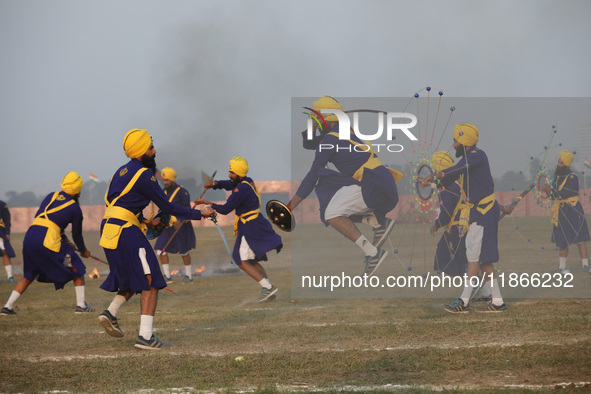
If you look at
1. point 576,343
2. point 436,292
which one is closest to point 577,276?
point 436,292

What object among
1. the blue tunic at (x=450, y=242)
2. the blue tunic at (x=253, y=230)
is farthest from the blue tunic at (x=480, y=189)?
the blue tunic at (x=253, y=230)

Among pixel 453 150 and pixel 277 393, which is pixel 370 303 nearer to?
pixel 453 150

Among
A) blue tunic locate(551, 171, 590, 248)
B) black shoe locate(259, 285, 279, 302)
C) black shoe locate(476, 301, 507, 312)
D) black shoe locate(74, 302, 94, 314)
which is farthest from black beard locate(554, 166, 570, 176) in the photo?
black shoe locate(74, 302, 94, 314)

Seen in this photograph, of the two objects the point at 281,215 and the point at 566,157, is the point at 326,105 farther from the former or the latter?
the point at 566,157

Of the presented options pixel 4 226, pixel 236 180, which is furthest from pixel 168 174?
pixel 236 180

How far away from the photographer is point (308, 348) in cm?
643

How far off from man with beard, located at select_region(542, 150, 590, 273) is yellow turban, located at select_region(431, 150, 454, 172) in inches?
112

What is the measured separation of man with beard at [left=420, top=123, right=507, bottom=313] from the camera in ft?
Result: 29.3

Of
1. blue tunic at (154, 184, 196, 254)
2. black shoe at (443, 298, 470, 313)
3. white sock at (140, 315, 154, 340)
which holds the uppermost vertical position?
blue tunic at (154, 184, 196, 254)

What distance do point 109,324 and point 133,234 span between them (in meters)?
0.96

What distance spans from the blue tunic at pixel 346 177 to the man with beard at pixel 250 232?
0.79 m

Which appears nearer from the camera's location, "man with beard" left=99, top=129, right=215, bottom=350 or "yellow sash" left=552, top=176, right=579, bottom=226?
"man with beard" left=99, top=129, right=215, bottom=350

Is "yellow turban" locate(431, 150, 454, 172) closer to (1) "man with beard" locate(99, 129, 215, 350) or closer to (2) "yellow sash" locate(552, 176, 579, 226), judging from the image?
(2) "yellow sash" locate(552, 176, 579, 226)

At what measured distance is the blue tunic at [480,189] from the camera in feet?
29.9
